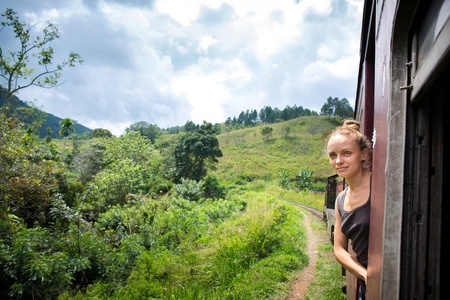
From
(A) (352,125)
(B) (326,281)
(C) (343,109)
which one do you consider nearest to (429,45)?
(A) (352,125)

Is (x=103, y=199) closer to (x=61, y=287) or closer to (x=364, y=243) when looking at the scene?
(x=61, y=287)

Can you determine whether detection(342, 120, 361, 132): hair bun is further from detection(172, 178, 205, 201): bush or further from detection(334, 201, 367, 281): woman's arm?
detection(172, 178, 205, 201): bush

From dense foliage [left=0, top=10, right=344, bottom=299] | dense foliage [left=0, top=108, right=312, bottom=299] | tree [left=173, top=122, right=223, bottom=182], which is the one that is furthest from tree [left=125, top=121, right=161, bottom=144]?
dense foliage [left=0, top=108, right=312, bottom=299]

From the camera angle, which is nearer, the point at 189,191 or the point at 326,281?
the point at 326,281

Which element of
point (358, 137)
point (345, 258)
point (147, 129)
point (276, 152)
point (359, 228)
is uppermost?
point (147, 129)

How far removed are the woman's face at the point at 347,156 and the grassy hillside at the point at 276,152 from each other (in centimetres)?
3328

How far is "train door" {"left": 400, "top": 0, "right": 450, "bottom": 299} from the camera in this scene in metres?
0.80

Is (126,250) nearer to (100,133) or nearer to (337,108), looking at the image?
(100,133)

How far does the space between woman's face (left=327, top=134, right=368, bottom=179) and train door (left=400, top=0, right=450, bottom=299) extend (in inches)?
27.3

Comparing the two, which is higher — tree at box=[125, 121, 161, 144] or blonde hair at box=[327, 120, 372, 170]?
tree at box=[125, 121, 161, 144]

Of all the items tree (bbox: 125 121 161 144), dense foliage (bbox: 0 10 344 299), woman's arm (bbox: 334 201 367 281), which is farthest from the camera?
tree (bbox: 125 121 161 144)

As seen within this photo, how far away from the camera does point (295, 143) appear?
186 feet

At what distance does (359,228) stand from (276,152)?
53.2 m

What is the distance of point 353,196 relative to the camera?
1.61 metres
